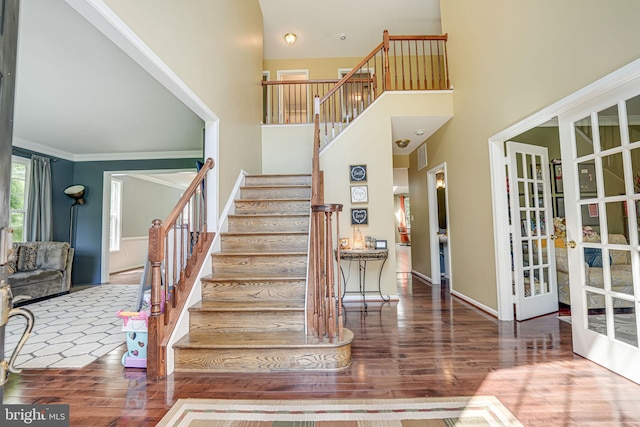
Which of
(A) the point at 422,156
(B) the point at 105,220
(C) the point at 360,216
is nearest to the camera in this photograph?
(C) the point at 360,216

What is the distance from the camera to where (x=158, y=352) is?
2051 mm

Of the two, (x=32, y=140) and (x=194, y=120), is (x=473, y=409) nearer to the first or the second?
(x=194, y=120)

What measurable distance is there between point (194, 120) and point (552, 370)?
4967 mm

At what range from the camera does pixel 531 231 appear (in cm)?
334

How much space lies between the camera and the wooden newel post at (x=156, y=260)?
2072mm

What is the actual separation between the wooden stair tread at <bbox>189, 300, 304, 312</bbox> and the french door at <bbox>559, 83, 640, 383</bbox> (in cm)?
232

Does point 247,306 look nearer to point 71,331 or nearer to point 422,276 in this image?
point 71,331

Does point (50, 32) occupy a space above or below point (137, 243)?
above

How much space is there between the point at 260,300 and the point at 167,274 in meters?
0.83

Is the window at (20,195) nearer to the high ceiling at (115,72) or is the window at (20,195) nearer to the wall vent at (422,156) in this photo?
the high ceiling at (115,72)

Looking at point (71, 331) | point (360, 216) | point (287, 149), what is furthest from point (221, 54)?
point (71, 331)

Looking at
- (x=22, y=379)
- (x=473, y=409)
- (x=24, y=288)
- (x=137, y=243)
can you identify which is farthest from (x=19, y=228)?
(x=473, y=409)

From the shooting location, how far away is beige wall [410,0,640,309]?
6.48 ft

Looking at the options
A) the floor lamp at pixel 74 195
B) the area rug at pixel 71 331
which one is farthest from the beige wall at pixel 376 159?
the floor lamp at pixel 74 195
